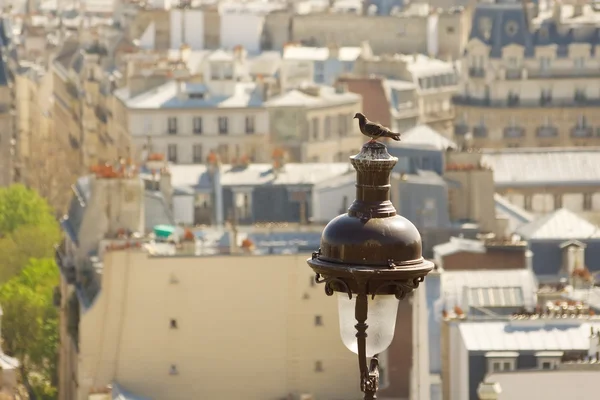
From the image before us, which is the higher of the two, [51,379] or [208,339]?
[208,339]

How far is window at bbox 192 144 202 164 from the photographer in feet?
289

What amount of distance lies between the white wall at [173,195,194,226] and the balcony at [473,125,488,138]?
119ft

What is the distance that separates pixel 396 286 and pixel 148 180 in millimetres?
48888

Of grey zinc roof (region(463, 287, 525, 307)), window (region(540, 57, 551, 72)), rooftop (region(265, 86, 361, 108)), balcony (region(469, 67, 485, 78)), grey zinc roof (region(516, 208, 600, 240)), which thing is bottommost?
balcony (region(469, 67, 485, 78))

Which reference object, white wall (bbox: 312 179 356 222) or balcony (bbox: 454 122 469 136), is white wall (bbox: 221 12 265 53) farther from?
white wall (bbox: 312 179 356 222)

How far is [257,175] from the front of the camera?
66.9 meters

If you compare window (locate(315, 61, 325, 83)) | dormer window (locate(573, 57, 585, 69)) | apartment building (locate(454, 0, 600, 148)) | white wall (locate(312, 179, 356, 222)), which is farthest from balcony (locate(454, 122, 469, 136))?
white wall (locate(312, 179, 356, 222))

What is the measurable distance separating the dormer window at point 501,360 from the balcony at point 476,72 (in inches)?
2562

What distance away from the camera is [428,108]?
361ft

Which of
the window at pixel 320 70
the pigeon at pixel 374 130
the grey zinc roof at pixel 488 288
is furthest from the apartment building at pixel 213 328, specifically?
the window at pixel 320 70

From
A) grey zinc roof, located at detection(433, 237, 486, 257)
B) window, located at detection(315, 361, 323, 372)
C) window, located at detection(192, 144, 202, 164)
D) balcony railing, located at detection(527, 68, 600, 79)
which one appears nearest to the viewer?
window, located at detection(315, 361, 323, 372)

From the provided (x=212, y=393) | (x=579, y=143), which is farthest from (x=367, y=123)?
(x=579, y=143)

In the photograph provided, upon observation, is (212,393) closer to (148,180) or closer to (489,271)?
(489,271)

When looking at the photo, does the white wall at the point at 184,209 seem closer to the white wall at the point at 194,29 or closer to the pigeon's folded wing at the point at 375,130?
the pigeon's folded wing at the point at 375,130
